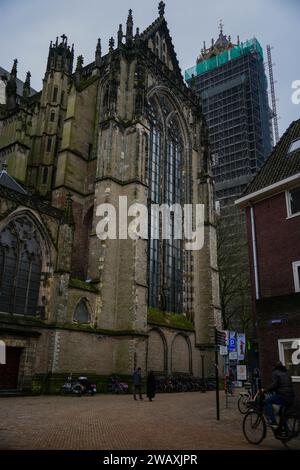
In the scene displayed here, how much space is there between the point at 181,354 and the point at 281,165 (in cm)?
1689

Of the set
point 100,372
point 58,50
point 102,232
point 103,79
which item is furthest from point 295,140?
point 58,50

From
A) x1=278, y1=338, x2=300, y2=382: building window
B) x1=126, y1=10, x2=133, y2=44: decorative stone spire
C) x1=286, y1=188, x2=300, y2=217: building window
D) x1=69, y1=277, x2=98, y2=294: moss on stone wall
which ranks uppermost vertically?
x1=126, y1=10, x2=133, y2=44: decorative stone spire

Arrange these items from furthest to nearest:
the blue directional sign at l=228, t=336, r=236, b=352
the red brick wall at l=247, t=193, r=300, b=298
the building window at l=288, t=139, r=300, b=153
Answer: the blue directional sign at l=228, t=336, r=236, b=352, the building window at l=288, t=139, r=300, b=153, the red brick wall at l=247, t=193, r=300, b=298

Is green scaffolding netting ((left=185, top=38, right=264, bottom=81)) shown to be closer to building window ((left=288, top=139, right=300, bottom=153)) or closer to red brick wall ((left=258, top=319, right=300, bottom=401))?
building window ((left=288, top=139, right=300, bottom=153))

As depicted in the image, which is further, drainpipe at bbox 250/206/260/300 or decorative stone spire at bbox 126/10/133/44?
decorative stone spire at bbox 126/10/133/44

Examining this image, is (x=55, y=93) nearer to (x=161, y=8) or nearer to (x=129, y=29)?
(x=129, y=29)

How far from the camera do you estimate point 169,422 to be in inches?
404

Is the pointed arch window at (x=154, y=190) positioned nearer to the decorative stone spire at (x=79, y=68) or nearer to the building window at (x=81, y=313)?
the decorative stone spire at (x=79, y=68)

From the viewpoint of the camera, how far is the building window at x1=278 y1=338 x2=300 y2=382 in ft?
39.7

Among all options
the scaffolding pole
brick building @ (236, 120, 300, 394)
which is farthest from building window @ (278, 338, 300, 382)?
the scaffolding pole

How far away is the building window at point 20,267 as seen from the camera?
19.7 meters

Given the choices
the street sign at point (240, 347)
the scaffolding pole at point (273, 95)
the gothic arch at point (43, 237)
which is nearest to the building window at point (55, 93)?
the gothic arch at point (43, 237)

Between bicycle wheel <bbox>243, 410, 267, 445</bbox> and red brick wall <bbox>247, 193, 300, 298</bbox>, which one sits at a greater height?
red brick wall <bbox>247, 193, 300, 298</bbox>
